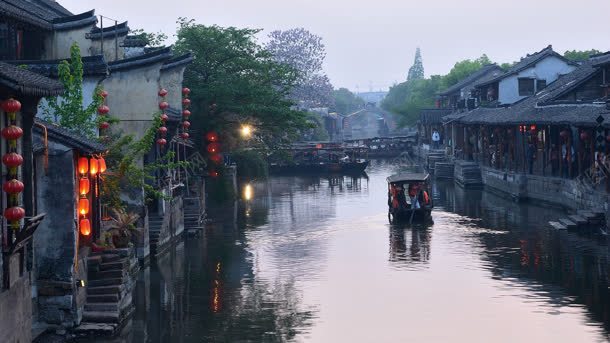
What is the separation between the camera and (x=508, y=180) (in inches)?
2130

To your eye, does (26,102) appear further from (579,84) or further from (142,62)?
(579,84)

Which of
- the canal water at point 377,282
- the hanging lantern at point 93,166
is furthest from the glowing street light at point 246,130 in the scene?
the hanging lantern at point 93,166

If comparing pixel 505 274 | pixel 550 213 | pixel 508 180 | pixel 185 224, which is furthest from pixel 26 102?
pixel 508 180

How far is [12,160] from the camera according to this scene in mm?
16562

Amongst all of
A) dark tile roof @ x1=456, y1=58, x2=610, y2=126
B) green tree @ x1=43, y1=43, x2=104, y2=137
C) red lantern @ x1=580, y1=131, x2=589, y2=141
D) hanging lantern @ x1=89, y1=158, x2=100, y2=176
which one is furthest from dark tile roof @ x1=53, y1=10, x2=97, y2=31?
red lantern @ x1=580, y1=131, x2=589, y2=141

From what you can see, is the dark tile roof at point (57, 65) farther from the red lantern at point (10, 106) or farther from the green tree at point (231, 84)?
the green tree at point (231, 84)

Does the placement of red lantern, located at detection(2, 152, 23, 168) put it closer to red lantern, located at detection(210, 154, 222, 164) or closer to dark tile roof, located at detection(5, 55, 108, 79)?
dark tile roof, located at detection(5, 55, 108, 79)

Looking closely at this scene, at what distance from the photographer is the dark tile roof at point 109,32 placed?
34844 mm

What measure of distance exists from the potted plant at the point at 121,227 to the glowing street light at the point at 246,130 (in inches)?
803

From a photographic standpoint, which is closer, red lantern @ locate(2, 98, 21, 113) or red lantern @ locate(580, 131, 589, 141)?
red lantern @ locate(2, 98, 21, 113)

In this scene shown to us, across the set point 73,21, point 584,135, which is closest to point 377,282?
point 73,21

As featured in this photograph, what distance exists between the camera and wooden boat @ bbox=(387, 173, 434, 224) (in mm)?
43500

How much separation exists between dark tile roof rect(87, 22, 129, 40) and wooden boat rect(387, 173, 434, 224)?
44.8ft

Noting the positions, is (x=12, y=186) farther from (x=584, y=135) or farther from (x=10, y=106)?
(x=584, y=135)
